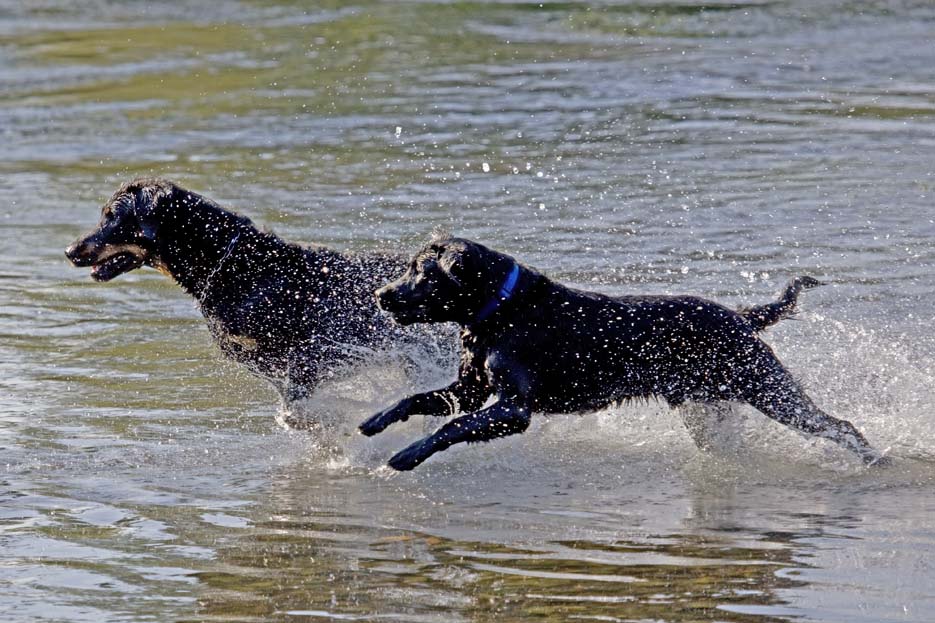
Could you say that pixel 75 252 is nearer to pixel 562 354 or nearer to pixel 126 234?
pixel 126 234

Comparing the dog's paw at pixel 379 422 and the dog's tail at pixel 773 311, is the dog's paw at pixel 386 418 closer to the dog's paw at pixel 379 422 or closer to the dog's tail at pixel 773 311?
the dog's paw at pixel 379 422

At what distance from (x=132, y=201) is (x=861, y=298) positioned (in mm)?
4654

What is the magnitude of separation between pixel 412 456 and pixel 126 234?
1.95 metres

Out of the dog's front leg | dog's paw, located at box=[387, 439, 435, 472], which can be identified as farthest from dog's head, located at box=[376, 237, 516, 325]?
dog's paw, located at box=[387, 439, 435, 472]

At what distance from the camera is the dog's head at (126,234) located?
24.3ft

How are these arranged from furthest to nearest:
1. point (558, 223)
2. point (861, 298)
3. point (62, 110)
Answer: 1. point (62, 110)
2. point (558, 223)
3. point (861, 298)

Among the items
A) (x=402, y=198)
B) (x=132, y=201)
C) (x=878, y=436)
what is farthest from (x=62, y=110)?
(x=878, y=436)

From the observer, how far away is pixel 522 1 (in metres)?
22.7

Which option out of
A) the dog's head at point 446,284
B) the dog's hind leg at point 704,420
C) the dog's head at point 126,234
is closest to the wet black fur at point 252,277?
the dog's head at point 126,234

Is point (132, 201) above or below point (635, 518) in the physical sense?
above

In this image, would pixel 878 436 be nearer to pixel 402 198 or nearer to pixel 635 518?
pixel 635 518

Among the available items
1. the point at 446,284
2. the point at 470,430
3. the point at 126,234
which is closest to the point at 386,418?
the point at 470,430

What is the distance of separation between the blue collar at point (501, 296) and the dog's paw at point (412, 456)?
593 mm

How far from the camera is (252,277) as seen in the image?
746 centimetres
